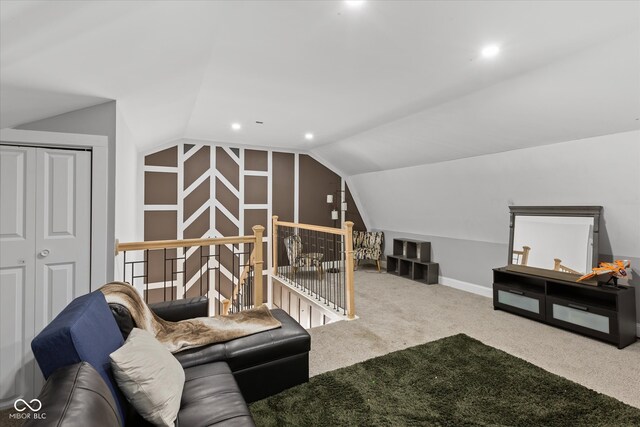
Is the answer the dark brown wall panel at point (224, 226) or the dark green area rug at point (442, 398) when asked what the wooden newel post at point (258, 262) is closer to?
the dark green area rug at point (442, 398)

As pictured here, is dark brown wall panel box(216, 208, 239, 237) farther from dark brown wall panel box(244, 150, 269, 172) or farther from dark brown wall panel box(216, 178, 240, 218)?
dark brown wall panel box(244, 150, 269, 172)

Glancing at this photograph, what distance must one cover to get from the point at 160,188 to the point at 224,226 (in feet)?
4.07

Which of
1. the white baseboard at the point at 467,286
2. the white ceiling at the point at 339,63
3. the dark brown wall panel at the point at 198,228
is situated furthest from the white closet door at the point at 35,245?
the white baseboard at the point at 467,286

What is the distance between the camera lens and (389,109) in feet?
11.6

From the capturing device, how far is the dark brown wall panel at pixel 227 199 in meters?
5.62

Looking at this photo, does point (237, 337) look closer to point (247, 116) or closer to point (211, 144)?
point (247, 116)

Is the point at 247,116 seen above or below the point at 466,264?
above

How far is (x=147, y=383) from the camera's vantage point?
1.35 meters

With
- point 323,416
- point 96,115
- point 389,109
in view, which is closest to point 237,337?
point 323,416

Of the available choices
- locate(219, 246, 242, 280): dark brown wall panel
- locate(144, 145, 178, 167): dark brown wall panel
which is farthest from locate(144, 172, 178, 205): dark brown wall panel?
locate(219, 246, 242, 280): dark brown wall panel

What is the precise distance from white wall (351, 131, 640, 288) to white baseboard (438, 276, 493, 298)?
0.07m

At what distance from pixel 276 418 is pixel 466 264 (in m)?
4.07

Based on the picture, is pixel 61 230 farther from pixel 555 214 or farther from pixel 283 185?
pixel 555 214

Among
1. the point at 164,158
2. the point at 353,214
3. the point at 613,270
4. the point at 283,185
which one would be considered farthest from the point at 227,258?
the point at 613,270
